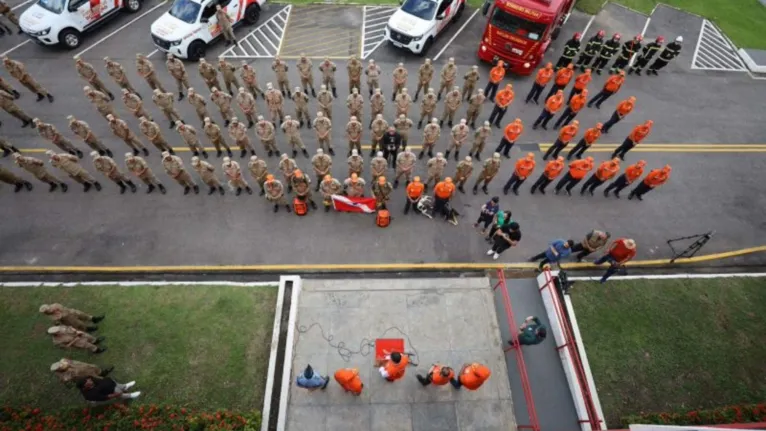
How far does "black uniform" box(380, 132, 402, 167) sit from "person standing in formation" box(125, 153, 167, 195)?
6953 millimetres

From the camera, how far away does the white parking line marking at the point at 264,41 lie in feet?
56.5

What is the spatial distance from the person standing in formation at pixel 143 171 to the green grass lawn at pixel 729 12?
21.5 m

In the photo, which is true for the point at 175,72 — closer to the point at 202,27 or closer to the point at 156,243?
the point at 202,27

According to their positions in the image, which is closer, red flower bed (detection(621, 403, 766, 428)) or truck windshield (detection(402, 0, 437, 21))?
red flower bed (detection(621, 403, 766, 428))

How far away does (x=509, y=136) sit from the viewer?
12.4 meters

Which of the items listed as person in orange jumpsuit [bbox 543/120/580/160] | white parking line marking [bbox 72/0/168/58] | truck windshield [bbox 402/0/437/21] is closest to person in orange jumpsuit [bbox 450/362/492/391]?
person in orange jumpsuit [bbox 543/120/580/160]

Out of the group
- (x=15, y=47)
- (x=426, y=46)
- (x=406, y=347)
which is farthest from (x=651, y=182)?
(x=15, y=47)

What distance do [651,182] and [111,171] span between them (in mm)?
15895

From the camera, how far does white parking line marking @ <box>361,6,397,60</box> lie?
17.9m

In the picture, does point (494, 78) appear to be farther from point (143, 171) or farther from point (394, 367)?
point (143, 171)

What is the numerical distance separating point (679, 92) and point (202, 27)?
20.1 m

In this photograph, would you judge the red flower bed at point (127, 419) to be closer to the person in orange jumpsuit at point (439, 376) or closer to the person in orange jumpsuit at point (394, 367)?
the person in orange jumpsuit at point (394, 367)

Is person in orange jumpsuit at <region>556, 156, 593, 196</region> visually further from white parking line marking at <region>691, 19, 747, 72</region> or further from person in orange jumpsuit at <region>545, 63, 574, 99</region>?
white parking line marking at <region>691, 19, 747, 72</region>

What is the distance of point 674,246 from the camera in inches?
469
